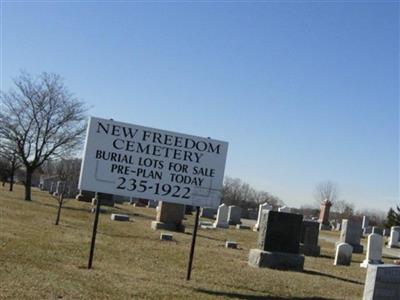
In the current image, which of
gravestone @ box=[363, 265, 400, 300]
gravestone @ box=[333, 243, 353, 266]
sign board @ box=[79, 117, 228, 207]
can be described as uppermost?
sign board @ box=[79, 117, 228, 207]

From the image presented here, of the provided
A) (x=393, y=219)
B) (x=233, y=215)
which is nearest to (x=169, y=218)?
(x=233, y=215)

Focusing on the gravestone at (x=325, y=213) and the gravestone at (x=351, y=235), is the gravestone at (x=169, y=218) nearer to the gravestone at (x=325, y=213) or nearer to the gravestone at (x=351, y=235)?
the gravestone at (x=351, y=235)

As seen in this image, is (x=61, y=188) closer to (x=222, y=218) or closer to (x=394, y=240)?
(x=222, y=218)

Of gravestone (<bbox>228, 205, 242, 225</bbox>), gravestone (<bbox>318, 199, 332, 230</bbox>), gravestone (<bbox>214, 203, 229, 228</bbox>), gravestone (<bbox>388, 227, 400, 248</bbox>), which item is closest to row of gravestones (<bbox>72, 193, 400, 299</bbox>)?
gravestone (<bbox>214, 203, 229, 228</bbox>)

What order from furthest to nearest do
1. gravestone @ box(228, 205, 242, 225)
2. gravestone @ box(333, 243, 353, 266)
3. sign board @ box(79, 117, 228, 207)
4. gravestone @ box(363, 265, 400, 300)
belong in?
1. gravestone @ box(228, 205, 242, 225)
2. gravestone @ box(333, 243, 353, 266)
3. sign board @ box(79, 117, 228, 207)
4. gravestone @ box(363, 265, 400, 300)

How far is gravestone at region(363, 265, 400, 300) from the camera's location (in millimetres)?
8688

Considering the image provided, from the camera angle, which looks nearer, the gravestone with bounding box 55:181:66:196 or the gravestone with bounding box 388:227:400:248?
the gravestone with bounding box 55:181:66:196

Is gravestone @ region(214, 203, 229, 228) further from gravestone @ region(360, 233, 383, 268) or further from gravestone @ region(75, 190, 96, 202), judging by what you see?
gravestone @ region(75, 190, 96, 202)

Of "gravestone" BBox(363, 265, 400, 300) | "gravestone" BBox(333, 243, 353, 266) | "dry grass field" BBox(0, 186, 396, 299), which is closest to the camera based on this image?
"gravestone" BBox(363, 265, 400, 300)

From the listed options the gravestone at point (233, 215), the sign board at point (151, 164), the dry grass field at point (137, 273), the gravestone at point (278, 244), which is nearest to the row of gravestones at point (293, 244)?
the gravestone at point (278, 244)

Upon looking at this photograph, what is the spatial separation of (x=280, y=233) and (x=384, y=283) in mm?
6602

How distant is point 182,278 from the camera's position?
1119 centimetres

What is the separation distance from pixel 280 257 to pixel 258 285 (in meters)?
3.66

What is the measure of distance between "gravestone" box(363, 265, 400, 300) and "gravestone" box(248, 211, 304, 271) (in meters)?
6.07
